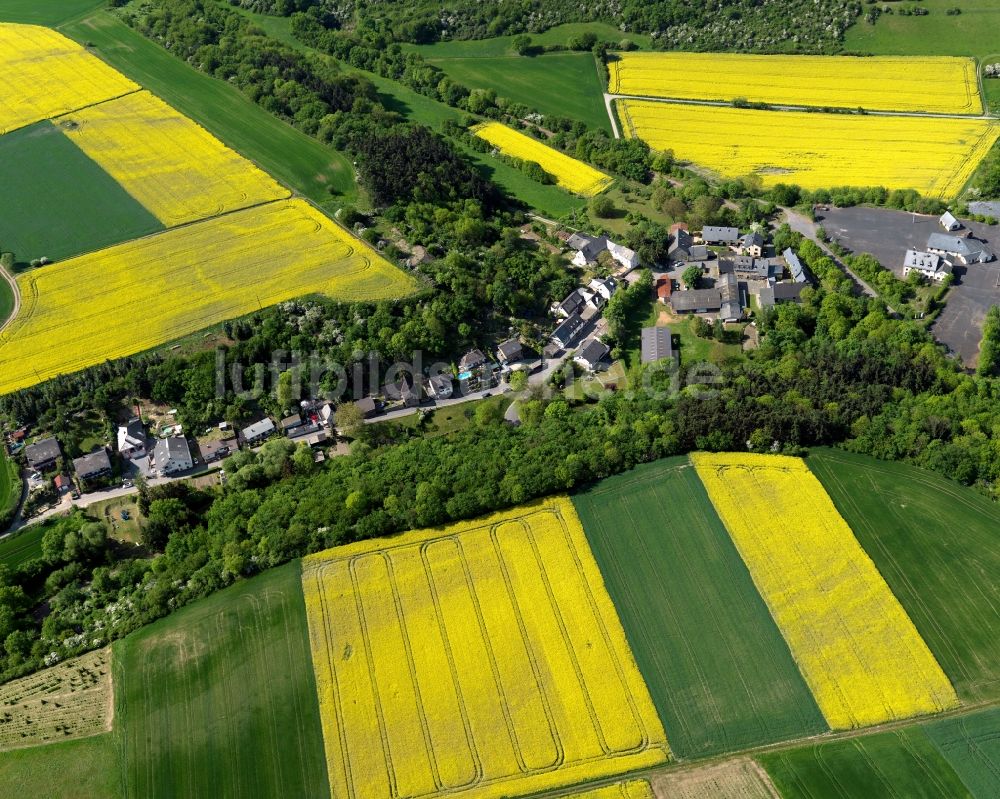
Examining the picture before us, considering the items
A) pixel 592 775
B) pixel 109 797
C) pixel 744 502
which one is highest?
pixel 744 502

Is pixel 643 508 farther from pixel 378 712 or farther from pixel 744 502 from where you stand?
pixel 378 712

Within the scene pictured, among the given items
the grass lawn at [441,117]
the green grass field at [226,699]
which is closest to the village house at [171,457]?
the green grass field at [226,699]

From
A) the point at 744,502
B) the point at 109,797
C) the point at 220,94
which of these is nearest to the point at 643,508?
the point at 744,502

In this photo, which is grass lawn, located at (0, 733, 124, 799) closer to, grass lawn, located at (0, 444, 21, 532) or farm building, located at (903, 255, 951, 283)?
grass lawn, located at (0, 444, 21, 532)

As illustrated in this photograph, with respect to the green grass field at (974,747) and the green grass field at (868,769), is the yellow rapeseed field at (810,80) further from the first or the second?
the green grass field at (868,769)

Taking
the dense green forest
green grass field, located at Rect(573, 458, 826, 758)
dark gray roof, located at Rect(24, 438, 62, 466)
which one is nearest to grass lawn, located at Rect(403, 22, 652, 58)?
the dense green forest
